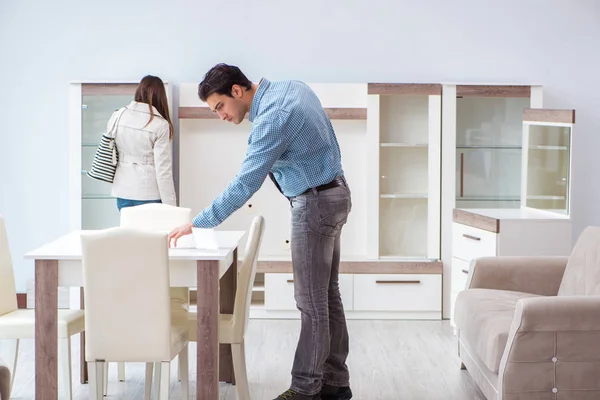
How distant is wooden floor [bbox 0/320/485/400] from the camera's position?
4043 mm

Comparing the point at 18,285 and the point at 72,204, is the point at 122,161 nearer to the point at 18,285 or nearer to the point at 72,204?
the point at 72,204

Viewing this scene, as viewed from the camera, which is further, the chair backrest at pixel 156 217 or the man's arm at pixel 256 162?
the chair backrest at pixel 156 217

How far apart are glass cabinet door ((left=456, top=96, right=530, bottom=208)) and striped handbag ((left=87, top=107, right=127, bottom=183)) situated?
7.23 ft

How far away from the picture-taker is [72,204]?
5703 mm

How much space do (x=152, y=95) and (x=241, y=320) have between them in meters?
2.03

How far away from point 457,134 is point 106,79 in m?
2.42

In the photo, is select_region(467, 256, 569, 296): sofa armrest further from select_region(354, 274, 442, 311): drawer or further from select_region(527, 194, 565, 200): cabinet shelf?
select_region(354, 274, 442, 311): drawer

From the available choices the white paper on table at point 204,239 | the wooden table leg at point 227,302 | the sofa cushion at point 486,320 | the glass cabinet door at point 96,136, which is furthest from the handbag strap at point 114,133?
the sofa cushion at point 486,320

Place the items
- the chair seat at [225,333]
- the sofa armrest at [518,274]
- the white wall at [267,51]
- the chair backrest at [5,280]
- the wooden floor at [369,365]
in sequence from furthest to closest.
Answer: the white wall at [267,51] → the sofa armrest at [518,274] → the wooden floor at [369,365] → the chair backrest at [5,280] → the chair seat at [225,333]

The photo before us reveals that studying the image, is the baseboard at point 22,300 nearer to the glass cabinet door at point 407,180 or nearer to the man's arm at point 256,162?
the glass cabinet door at point 407,180

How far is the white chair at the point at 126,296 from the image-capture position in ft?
10.4

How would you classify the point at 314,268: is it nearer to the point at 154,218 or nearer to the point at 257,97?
the point at 257,97

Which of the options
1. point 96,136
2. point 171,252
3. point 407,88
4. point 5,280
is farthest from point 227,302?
point 407,88

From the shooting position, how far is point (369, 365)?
4520 mm
